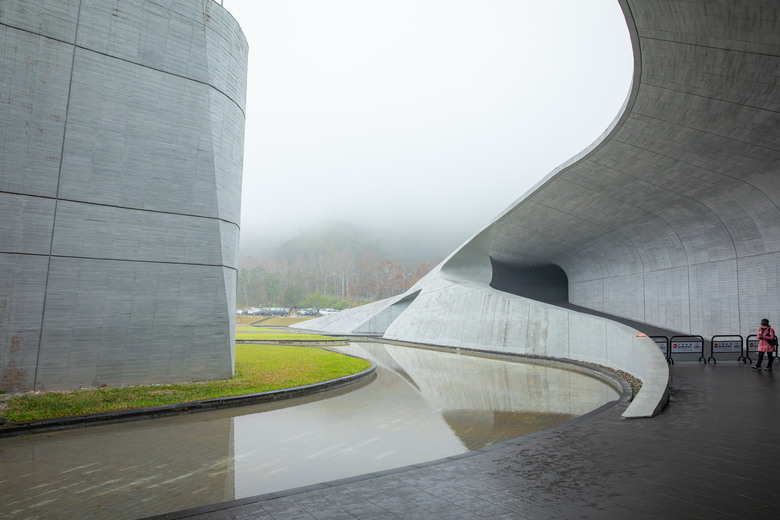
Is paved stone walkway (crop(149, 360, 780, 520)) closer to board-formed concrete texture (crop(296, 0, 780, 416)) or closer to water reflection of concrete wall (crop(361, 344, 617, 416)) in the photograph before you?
board-formed concrete texture (crop(296, 0, 780, 416))

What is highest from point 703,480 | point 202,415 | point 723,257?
point 723,257

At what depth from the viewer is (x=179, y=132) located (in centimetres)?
1067

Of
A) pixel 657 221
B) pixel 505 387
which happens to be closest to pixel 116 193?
pixel 505 387

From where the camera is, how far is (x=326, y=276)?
119m

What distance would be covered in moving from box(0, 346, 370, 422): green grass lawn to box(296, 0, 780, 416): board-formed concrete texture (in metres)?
6.67

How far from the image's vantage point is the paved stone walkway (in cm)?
349

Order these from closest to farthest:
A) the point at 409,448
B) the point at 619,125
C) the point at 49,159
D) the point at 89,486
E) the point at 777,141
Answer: the point at 89,486
the point at 409,448
the point at 49,159
the point at 777,141
the point at 619,125

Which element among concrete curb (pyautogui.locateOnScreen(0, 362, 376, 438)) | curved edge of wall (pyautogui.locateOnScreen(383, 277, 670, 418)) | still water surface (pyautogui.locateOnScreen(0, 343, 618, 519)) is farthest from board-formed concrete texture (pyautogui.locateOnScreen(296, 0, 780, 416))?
concrete curb (pyautogui.locateOnScreen(0, 362, 376, 438))

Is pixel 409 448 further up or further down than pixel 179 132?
further down

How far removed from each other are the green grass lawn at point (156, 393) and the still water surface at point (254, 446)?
0.71 metres

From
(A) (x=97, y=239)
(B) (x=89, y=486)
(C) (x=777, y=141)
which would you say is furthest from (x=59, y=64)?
(C) (x=777, y=141)

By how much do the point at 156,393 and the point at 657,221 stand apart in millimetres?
17210

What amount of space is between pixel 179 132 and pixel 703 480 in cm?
1054

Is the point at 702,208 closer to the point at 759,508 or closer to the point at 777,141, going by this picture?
the point at 777,141
